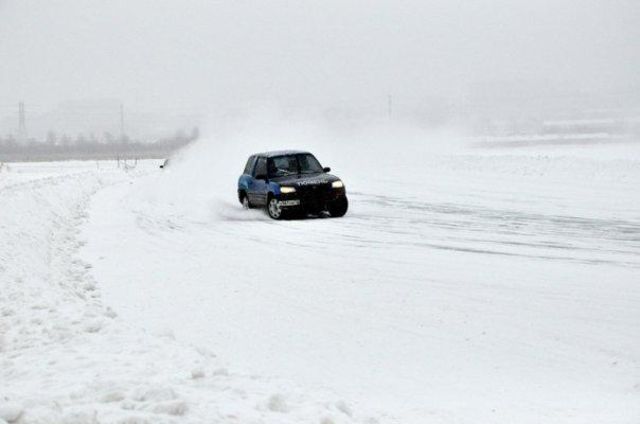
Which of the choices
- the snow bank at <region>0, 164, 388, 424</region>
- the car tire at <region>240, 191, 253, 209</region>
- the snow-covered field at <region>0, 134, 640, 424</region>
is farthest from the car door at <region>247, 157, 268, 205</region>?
the snow bank at <region>0, 164, 388, 424</region>

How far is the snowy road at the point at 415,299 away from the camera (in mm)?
6172

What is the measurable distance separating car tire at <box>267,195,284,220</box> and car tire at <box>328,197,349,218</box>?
1.24 meters

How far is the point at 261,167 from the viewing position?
63.7 ft

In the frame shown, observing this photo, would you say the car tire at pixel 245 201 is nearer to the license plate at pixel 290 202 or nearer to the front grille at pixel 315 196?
the license plate at pixel 290 202

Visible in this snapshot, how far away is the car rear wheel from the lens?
708 inches

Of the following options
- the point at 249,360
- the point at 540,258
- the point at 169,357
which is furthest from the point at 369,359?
the point at 540,258

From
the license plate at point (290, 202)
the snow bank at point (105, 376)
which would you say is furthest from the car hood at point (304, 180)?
the snow bank at point (105, 376)

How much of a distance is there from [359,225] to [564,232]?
4487 mm

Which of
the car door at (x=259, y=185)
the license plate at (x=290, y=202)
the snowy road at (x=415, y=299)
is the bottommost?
the snowy road at (x=415, y=299)

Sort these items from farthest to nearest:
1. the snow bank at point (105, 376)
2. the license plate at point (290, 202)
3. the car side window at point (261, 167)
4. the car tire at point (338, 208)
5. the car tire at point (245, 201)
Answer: the car tire at point (245, 201) < the car side window at point (261, 167) < the car tire at point (338, 208) < the license plate at point (290, 202) < the snow bank at point (105, 376)

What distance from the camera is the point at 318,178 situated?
18.2 meters

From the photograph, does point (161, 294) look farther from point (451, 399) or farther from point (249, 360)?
point (451, 399)

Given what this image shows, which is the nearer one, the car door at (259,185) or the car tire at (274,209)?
the car tire at (274,209)

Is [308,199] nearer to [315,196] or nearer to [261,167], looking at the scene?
[315,196]
